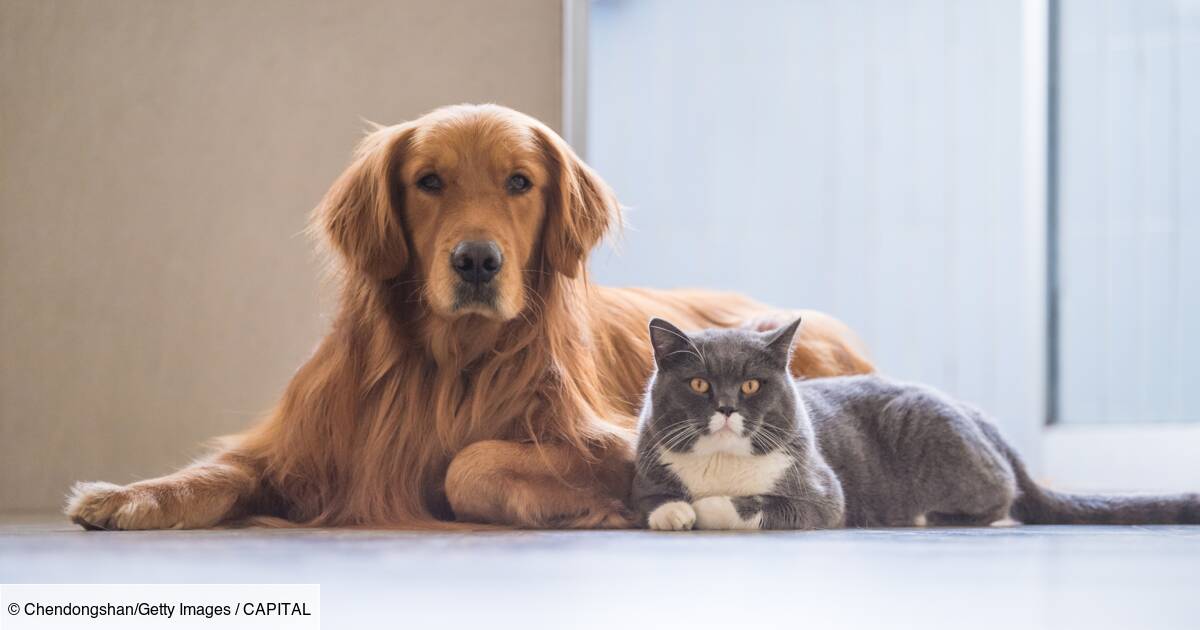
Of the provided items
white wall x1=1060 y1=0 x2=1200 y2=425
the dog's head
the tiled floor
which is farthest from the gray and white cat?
white wall x1=1060 y1=0 x2=1200 y2=425

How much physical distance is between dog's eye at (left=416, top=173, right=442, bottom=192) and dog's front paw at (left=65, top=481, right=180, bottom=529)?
690mm

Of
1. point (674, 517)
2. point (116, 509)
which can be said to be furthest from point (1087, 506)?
point (116, 509)

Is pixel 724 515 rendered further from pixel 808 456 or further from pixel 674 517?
pixel 808 456

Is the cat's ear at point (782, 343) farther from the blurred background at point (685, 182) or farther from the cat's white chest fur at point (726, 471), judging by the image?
the blurred background at point (685, 182)

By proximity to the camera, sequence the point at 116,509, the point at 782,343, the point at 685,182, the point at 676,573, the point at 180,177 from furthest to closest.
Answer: the point at 685,182, the point at 180,177, the point at 782,343, the point at 116,509, the point at 676,573

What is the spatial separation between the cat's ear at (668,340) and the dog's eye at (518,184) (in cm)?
33

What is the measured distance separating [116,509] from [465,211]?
0.74m

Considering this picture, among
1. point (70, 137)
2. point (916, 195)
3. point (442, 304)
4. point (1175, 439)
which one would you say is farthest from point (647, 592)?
point (1175, 439)

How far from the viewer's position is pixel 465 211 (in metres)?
2.17

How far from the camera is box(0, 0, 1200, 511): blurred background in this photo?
339 cm

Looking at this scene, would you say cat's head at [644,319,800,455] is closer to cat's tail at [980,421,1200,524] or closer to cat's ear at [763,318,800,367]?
cat's ear at [763,318,800,367]

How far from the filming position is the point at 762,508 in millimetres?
2088

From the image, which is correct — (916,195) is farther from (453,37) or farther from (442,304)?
(442,304)

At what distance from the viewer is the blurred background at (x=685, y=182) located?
339cm
